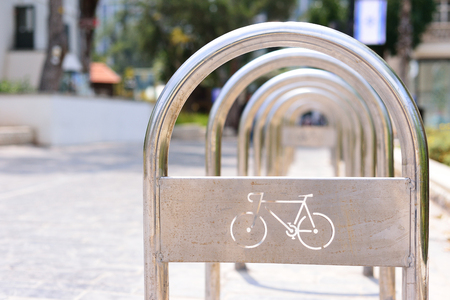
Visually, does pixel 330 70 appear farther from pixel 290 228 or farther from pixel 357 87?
pixel 290 228

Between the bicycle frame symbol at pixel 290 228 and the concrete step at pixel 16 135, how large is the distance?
1191cm

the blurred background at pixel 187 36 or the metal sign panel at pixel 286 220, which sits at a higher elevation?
the blurred background at pixel 187 36

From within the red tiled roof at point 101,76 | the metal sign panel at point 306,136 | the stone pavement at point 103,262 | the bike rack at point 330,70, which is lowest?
the stone pavement at point 103,262

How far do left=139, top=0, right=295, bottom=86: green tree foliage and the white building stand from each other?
20.5 feet

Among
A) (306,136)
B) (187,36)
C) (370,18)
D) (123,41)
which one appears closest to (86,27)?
(187,36)

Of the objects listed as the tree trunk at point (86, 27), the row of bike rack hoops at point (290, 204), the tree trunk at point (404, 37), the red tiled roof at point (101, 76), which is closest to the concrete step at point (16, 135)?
the tree trunk at point (86, 27)

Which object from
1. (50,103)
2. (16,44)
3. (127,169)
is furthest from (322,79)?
(16,44)

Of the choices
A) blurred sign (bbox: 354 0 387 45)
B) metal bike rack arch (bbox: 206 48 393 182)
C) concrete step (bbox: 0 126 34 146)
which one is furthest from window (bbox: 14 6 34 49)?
metal bike rack arch (bbox: 206 48 393 182)

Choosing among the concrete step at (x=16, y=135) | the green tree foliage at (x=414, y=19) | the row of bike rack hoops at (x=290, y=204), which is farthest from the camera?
the green tree foliage at (x=414, y=19)

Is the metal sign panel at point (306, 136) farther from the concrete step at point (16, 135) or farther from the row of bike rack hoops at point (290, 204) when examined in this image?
the concrete step at point (16, 135)

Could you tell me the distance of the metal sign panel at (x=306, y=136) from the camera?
20.1 ft

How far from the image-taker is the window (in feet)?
76.1

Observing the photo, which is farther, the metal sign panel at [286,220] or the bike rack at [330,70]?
the bike rack at [330,70]

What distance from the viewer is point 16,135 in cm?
1314
